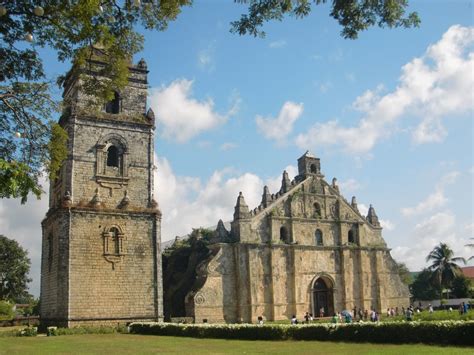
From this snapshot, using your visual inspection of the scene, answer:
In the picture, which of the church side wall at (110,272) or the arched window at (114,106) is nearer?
the church side wall at (110,272)

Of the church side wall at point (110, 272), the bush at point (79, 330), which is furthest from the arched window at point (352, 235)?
the bush at point (79, 330)

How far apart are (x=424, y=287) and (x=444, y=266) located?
593 centimetres

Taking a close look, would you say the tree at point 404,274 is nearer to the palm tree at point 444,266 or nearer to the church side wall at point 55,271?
the palm tree at point 444,266

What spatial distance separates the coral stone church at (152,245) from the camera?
26062 mm

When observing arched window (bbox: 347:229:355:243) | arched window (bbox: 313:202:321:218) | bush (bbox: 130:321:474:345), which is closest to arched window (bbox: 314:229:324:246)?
arched window (bbox: 313:202:321:218)

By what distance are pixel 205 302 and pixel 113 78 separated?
22.6 metres

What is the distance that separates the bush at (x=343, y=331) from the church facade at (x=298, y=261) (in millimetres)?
8954

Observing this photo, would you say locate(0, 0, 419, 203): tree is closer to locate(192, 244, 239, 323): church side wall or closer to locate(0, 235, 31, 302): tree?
locate(192, 244, 239, 323): church side wall

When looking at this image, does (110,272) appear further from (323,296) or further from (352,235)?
(352,235)

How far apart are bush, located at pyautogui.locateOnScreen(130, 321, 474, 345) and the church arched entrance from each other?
51.2 feet

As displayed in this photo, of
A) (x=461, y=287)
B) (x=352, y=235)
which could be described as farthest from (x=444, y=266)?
(x=352, y=235)

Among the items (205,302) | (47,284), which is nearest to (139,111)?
(47,284)

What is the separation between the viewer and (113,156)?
28.8 meters

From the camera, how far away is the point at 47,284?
27.6 metres
